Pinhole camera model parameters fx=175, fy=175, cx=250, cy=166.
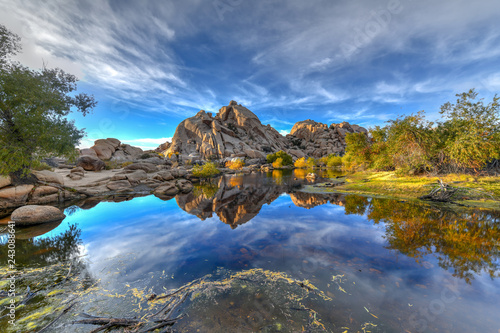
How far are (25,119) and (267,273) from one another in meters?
21.2

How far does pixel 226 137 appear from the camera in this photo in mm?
120000

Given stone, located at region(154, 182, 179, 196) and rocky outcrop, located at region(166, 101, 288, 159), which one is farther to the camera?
rocky outcrop, located at region(166, 101, 288, 159)

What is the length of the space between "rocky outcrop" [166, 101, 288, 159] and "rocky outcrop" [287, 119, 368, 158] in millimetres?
16101

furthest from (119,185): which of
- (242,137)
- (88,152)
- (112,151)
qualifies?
(242,137)

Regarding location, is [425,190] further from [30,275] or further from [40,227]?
[40,227]

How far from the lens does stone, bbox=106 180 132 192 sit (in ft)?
76.4

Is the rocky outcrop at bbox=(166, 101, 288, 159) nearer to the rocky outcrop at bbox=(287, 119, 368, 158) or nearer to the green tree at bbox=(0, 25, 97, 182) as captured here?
the rocky outcrop at bbox=(287, 119, 368, 158)

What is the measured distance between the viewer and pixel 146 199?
20.0 metres

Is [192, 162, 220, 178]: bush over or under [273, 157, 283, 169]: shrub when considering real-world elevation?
under

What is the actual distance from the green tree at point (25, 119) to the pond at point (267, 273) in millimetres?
7158

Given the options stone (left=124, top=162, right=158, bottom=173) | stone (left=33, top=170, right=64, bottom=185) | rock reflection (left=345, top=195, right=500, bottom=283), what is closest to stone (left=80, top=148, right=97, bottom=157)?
stone (left=124, top=162, right=158, bottom=173)

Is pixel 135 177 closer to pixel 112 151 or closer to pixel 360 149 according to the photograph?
pixel 112 151

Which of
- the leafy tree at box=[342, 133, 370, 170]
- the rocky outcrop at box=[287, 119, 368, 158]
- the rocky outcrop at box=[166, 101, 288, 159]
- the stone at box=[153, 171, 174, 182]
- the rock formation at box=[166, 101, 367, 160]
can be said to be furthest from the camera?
the rocky outcrop at box=[287, 119, 368, 158]

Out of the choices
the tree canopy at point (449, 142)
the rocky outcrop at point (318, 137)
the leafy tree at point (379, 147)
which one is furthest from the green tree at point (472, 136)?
the rocky outcrop at point (318, 137)
